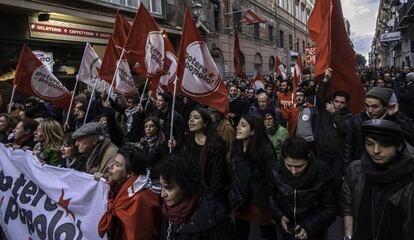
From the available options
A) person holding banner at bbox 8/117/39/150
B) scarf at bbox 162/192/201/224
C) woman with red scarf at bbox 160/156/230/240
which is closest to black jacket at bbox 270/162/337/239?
woman with red scarf at bbox 160/156/230/240

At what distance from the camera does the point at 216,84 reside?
5.58 metres

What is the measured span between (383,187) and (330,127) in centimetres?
307

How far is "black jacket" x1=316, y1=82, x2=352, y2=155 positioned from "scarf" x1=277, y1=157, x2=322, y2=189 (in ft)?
5.99

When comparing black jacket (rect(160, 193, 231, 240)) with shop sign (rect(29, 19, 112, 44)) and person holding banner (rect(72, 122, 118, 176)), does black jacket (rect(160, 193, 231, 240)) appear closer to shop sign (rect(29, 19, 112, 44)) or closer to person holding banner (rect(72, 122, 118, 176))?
person holding banner (rect(72, 122, 118, 176))

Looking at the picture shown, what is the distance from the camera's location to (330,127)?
17.9 ft

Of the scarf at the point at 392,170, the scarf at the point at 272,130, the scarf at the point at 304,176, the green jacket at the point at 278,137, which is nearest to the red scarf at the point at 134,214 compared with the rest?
the scarf at the point at 304,176

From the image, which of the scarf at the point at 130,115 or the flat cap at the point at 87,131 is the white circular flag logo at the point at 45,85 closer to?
the scarf at the point at 130,115

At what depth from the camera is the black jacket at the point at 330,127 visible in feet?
17.1

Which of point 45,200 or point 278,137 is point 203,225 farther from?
point 278,137

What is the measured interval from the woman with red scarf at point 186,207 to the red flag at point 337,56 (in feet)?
9.31

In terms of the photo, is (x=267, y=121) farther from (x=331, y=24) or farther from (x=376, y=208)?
(x=376, y=208)

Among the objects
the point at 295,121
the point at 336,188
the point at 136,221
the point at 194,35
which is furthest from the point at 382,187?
the point at 295,121

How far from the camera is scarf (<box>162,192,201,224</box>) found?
2807 millimetres

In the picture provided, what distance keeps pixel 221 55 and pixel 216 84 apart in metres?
18.9
